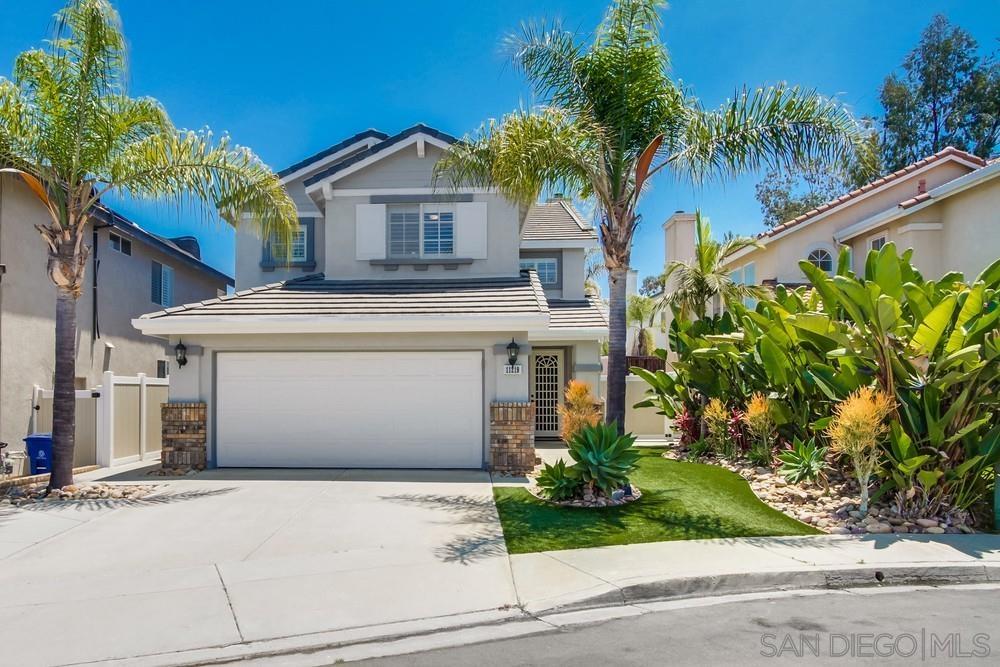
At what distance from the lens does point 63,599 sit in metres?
5.96

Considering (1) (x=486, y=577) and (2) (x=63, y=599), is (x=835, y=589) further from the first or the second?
(2) (x=63, y=599)

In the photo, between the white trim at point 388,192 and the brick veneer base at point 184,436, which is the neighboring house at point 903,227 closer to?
the white trim at point 388,192

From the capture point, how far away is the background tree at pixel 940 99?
99.2 ft

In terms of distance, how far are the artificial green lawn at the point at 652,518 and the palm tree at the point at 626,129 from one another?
5.09ft

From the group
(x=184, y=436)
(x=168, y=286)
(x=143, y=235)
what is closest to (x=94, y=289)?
(x=143, y=235)

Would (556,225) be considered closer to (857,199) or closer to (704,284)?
(704,284)

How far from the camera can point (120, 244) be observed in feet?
58.6

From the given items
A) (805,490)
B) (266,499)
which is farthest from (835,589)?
(266,499)

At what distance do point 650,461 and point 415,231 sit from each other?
7091mm

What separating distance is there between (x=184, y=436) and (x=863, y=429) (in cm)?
1099

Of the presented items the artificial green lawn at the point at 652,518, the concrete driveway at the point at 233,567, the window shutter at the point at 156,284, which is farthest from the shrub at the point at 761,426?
the window shutter at the point at 156,284

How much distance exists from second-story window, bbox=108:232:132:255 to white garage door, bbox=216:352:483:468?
23.0 feet

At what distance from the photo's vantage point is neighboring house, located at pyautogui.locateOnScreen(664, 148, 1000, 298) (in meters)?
15.8

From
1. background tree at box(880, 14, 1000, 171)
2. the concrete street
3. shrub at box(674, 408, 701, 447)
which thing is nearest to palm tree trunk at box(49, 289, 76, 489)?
the concrete street
